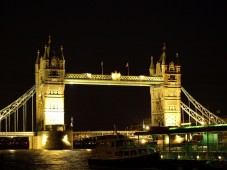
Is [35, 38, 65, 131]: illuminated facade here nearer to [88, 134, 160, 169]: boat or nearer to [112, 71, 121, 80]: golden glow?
[112, 71, 121, 80]: golden glow

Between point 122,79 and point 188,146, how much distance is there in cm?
5785

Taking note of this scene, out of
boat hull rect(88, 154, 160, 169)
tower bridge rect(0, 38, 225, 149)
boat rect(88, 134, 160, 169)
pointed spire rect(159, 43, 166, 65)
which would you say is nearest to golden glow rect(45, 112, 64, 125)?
tower bridge rect(0, 38, 225, 149)

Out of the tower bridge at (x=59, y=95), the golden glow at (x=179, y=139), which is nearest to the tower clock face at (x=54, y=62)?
the tower bridge at (x=59, y=95)

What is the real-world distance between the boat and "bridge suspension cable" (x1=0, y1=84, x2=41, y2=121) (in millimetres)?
53404

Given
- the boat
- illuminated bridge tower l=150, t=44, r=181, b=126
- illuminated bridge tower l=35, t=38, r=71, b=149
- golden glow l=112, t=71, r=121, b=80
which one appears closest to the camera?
the boat

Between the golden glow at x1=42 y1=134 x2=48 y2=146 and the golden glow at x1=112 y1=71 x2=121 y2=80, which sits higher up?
the golden glow at x1=112 y1=71 x2=121 y2=80

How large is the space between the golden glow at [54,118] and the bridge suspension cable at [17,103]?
545 centimetres

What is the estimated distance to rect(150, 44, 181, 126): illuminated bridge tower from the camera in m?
116

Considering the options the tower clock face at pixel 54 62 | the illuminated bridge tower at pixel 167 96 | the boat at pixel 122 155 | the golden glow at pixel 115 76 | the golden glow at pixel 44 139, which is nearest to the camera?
the boat at pixel 122 155

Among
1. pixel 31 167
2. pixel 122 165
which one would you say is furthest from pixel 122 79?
pixel 122 165

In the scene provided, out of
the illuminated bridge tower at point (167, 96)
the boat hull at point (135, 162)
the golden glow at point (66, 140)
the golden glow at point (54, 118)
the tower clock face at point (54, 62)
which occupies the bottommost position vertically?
the boat hull at point (135, 162)

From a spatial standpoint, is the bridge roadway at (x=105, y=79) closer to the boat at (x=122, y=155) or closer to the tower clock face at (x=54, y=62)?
the tower clock face at (x=54, y=62)

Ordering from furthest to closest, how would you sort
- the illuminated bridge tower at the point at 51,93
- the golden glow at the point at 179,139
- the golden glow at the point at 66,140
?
1. the illuminated bridge tower at the point at 51,93
2. the golden glow at the point at 66,140
3. the golden glow at the point at 179,139

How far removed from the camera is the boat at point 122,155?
5141 cm
